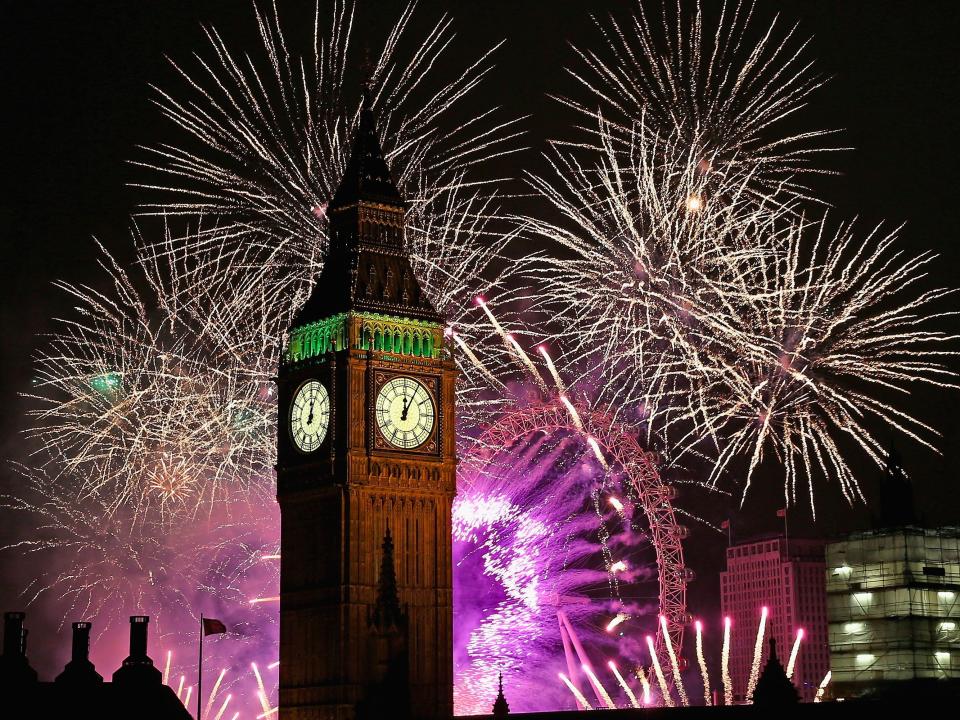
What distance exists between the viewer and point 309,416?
3063 inches

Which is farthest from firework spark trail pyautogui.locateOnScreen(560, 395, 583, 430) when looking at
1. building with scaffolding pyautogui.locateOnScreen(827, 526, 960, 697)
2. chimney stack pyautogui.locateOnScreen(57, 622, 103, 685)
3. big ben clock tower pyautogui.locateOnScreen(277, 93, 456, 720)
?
building with scaffolding pyautogui.locateOnScreen(827, 526, 960, 697)

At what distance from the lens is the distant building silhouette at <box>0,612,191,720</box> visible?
7075 cm

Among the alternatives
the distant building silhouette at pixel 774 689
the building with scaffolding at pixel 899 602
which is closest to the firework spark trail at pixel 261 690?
the distant building silhouette at pixel 774 689

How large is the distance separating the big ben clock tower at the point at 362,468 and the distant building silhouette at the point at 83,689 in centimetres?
592

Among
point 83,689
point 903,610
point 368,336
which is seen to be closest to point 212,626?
point 83,689

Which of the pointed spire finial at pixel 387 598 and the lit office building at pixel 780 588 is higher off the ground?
the lit office building at pixel 780 588

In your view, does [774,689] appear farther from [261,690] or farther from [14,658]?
[261,690]

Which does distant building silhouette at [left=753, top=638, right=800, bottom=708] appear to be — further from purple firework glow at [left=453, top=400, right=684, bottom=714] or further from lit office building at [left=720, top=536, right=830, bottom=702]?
lit office building at [left=720, top=536, right=830, bottom=702]

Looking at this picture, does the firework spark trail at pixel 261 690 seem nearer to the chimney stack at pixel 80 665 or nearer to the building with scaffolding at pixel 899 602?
the chimney stack at pixel 80 665

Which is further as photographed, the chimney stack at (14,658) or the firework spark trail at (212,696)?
the firework spark trail at (212,696)

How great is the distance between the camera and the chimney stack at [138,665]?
74000 mm

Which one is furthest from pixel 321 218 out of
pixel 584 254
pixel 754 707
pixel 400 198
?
pixel 754 707

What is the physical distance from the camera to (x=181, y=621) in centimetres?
10281

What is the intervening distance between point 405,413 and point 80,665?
597 inches
